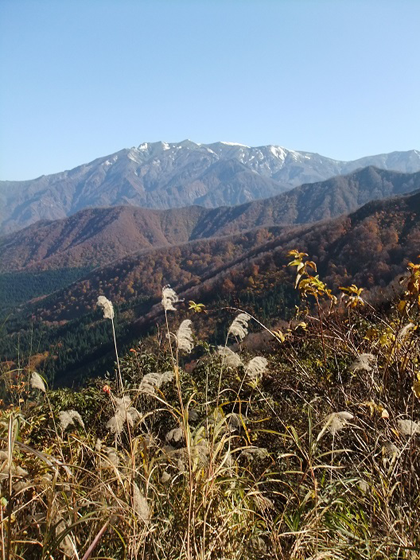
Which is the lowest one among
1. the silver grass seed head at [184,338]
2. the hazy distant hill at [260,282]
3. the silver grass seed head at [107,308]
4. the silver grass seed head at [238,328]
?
the hazy distant hill at [260,282]

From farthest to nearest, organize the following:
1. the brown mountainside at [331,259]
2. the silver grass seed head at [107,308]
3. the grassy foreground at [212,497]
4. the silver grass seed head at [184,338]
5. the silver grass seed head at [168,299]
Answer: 1. the brown mountainside at [331,259]
2. the silver grass seed head at [107,308]
3. the silver grass seed head at [168,299]
4. the silver grass seed head at [184,338]
5. the grassy foreground at [212,497]

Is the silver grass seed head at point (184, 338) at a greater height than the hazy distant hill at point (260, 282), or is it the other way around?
the silver grass seed head at point (184, 338)

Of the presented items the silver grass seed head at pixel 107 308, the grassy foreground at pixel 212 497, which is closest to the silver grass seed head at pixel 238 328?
the grassy foreground at pixel 212 497

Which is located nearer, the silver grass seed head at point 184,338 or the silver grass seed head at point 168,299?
the silver grass seed head at point 184,338

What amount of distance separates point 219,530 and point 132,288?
141 metres

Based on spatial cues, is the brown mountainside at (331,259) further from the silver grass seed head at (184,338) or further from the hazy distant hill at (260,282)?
the silver grass seed head at (184,338)

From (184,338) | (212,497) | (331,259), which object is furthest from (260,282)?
(212,497)

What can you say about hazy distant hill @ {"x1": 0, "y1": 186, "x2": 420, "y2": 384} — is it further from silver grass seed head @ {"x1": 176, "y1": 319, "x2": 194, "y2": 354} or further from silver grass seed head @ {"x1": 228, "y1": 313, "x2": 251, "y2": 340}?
silver grass seed head @ {"x1": 176, "y1": 319, "x2": 194, "y2": 354}

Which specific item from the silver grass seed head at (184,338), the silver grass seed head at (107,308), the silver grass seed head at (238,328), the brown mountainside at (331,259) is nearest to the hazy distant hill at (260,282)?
the brown mountainside at (331,259)

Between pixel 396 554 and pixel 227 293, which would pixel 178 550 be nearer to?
pixel 396 554

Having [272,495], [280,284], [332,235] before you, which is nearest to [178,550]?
[272,495]

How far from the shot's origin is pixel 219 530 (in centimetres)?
172

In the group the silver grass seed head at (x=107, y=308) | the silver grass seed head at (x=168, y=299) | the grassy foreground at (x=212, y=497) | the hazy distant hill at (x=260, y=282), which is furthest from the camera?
the hazy distant hill at (x=260, y=282)

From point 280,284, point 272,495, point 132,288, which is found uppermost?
point 272,495
